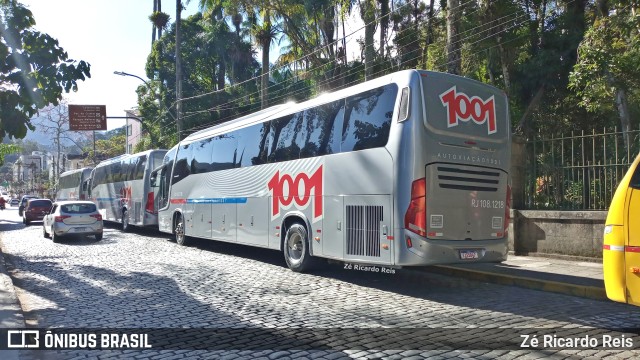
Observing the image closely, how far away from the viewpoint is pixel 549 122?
20.7m

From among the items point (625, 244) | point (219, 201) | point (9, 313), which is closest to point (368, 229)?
point (625, 244)

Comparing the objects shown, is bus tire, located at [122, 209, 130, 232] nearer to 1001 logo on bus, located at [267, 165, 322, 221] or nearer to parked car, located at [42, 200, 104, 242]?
parked car, located at [42, 200, 104, 242]

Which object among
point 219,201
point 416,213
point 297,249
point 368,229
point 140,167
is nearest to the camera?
point 416,213

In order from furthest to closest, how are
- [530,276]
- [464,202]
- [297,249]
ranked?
[297,249] → [530,276] → [464,202]

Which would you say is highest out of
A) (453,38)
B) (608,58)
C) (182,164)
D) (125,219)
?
(453,38)

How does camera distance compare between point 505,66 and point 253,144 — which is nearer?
point 253,144

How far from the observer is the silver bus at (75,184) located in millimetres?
34750

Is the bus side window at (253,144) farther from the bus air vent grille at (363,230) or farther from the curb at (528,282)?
the curb at (528,282)

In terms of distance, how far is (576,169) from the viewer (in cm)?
1138

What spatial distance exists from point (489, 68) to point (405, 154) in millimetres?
15209

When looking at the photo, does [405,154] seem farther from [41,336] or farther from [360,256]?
[41,336]

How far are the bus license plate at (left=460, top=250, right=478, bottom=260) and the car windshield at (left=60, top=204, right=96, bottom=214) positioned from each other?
1484cm

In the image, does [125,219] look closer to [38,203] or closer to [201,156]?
[38,203]

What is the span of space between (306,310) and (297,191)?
156 inches
